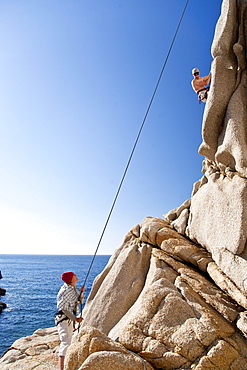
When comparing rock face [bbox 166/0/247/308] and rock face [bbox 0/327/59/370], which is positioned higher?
rock face [bbox 166/0/247/308]

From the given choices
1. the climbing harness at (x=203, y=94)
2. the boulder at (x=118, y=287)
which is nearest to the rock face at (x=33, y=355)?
the boulder at (x=118, y=287)

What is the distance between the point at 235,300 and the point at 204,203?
3.75 meters

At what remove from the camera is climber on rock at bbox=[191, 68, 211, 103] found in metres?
12.5

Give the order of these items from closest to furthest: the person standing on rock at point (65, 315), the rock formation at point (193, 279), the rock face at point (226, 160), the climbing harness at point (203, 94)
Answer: the rock formation at point (193, 279) < the person standing on rock at point (65, 315) < the rock face at point (226, 160) < the climbing harness at point (203, 94)

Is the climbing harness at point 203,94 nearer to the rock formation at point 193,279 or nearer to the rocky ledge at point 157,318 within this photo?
the rock formation at point 193,279

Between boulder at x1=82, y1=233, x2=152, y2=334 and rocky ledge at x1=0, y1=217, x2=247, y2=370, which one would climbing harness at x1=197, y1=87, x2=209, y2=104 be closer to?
rocky ledge at x1=0, y1=217, x2=247, y2=370

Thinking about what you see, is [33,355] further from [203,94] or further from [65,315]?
[203,94]

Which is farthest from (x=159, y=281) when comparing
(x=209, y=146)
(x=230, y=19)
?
(x=230, y=19)

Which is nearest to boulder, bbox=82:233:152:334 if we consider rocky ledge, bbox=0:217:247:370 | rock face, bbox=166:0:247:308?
rocky ledge, bbox=0:217:247:370

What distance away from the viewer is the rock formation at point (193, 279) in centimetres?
696

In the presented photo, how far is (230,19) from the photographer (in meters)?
11.3

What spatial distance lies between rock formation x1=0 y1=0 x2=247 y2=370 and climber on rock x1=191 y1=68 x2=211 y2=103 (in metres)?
1.34

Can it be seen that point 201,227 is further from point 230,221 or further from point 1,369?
point 1,369

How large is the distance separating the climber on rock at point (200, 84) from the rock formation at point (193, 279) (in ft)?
4.41
